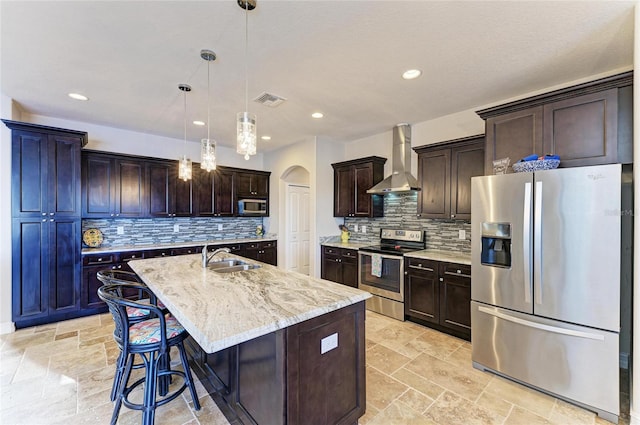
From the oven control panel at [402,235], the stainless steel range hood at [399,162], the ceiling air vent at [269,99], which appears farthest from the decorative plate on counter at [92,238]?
the oven control panel at [402,235]

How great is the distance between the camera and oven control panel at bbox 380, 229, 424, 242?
4282 millimetres

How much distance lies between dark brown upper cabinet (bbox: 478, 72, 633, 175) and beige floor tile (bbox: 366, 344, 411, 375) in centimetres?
210

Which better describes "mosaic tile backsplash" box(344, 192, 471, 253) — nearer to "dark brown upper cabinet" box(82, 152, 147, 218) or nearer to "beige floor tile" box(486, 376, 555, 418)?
"beige floor tile" box(486, 376, 555, 418)

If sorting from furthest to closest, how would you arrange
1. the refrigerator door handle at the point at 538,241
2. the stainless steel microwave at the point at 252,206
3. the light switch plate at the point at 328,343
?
1. the stainless steel microwave at the point at 252,206
2. the refrigerator door handle at the point at 538,241
3. the light switch plate at the point at 328,343

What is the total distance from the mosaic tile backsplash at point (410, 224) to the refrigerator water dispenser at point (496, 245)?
1177 mm

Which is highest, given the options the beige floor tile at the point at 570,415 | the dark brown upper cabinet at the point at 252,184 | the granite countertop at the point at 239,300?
the dark brown upper cabinet at the point at 252,184

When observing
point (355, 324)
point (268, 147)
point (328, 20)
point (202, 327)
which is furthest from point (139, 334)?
point (268, 147)

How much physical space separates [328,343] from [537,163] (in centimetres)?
226

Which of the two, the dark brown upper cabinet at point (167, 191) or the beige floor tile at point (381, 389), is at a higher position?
the dark brown upper cabinet at point (167, 191)

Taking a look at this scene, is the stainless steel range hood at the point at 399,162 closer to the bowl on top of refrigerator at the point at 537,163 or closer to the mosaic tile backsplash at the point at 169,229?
the bowl on top of refrigerator at the point at 537,163

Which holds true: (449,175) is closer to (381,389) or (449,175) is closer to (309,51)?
(309,51)

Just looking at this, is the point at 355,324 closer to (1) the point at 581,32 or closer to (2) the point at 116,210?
(1) the point at 581,32

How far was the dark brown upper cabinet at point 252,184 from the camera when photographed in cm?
586

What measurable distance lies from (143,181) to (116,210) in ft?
1.99
